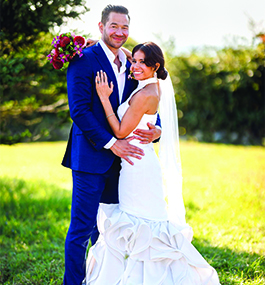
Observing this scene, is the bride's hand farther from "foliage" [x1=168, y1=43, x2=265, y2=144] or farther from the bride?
"foliage" [x1=168, y1=43, x2=265, y2=144]

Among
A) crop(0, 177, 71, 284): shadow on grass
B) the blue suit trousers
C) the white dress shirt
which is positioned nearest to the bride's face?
the white dress shirt

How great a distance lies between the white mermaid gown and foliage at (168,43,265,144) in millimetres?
9372

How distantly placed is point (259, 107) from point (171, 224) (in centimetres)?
1046

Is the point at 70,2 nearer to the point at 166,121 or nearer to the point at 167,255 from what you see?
the point at 166,121

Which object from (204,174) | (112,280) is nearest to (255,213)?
(204,174)

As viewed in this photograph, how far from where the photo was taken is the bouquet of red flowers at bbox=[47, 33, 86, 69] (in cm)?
262

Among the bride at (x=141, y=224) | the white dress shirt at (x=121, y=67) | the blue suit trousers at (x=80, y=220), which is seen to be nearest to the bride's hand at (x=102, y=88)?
the bride at (x=141, y=224)

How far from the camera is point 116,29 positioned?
2725 mm

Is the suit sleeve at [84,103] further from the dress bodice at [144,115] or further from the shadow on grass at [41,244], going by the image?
the shadow on grass at [41,244]

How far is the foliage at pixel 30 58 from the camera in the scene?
3.94 meters

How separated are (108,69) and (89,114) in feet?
1.40

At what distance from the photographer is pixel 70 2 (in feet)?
12.5

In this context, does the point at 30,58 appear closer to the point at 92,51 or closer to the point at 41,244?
the point at 92,51

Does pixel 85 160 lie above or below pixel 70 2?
below
